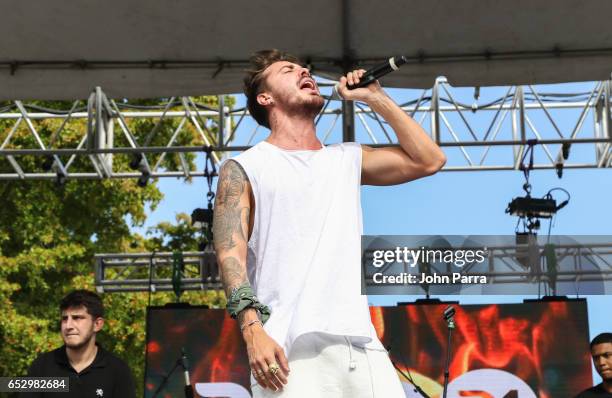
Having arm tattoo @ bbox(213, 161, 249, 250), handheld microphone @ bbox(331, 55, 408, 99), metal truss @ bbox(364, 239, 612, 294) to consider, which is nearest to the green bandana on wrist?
arm tattoo @ bbox(213, 161, 249, 250)

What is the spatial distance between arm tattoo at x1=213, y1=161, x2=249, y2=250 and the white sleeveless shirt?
31 millimetres

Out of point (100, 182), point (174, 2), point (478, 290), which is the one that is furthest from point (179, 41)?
point (100, 182)

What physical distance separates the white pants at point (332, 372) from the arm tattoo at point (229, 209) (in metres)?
0.34

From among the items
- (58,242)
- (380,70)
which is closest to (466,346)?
(380,70)

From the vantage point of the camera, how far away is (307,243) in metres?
2.40

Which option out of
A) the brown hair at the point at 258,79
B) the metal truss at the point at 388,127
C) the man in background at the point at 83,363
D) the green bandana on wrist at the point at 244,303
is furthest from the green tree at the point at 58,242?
the green bandana on wrist at the point at 244,303

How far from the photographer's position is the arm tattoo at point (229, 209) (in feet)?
7.94

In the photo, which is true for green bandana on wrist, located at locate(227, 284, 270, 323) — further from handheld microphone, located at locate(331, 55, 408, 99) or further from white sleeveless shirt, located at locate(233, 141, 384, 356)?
handheld microphone, located at locate(331, 55, 408, 99)

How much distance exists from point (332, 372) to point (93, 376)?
2583 mm

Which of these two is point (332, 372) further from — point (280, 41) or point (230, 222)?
point (280, 41)

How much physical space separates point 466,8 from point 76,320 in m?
3.41

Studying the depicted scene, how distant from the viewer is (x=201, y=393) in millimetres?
7504

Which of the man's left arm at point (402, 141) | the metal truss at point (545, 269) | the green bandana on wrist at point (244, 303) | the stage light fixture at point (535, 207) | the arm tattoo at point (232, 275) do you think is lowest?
the green bandana on wrist at point (244, 303)

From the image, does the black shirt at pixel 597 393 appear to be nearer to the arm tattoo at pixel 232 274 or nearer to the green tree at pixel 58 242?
the arm tattoo at pixel 232 274
